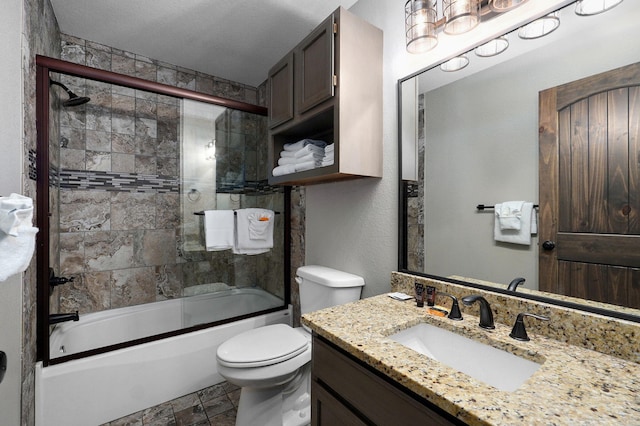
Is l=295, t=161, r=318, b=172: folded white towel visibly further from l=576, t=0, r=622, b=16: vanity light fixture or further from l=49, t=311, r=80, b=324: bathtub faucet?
l=49, t=311, r=80, b=324: bathtub faucet

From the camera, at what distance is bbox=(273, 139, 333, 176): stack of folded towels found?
1.61 meters

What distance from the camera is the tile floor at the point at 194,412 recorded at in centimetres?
163

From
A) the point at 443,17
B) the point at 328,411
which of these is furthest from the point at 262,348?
the point at 443,17

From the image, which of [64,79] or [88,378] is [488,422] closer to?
[88,378]

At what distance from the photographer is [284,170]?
1.75 m

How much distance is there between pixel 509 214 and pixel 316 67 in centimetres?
113

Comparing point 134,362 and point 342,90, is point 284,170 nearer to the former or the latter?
point 342,90

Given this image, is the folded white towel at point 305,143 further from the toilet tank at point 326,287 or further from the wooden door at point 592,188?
the wooden door at point 592,188

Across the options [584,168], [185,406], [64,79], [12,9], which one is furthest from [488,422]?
[64,79]

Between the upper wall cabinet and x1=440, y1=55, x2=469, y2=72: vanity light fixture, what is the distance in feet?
1.10

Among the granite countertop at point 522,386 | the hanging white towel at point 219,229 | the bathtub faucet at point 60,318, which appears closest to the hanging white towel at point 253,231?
the hanging white towel at point 219,229

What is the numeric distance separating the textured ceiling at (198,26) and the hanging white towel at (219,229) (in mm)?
1307

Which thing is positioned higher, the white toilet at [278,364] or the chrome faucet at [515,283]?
the chrome faucet at [515,283]

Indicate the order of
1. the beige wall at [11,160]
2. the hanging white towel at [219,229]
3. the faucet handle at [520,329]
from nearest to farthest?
the faucet handle at [520,329] → the beige wall at [11,160] → the hanging white towel at [219,229]
